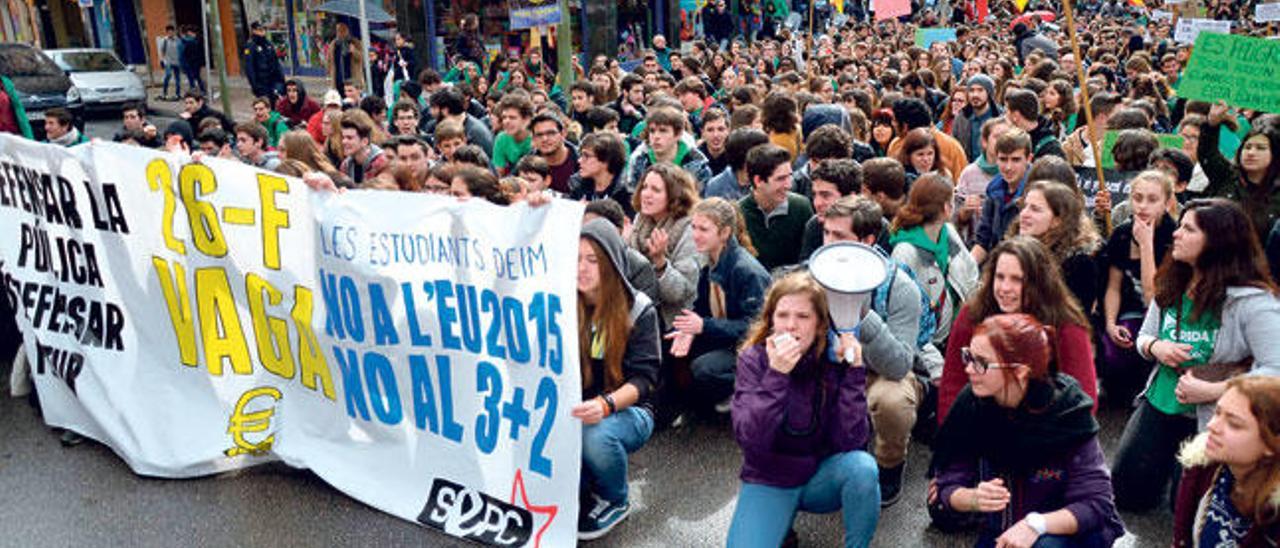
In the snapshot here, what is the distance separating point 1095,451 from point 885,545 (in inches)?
47.4

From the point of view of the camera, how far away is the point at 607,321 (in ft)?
14.4

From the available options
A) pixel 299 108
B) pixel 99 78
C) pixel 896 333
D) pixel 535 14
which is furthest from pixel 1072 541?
pixel 99 78

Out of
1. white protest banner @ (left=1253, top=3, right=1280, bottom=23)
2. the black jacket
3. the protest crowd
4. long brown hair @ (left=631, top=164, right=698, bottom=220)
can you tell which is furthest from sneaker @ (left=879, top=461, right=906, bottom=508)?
the black jacket

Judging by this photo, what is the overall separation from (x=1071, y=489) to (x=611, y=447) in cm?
173

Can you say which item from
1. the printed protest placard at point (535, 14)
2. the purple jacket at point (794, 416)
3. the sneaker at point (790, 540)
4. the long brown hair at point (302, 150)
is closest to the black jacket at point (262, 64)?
the printed protest placard at point (535, 14)

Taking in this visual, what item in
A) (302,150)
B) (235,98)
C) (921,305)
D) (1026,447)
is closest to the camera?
(1026,447)

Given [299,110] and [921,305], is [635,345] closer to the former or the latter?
[921,305]

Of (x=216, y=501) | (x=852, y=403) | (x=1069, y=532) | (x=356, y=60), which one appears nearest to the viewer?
(x=1069, y=532)

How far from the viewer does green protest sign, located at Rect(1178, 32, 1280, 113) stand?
6.14 m

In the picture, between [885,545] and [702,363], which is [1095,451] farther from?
[702,363]

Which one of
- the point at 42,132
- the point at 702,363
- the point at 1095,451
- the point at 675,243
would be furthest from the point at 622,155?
the point at 42,132

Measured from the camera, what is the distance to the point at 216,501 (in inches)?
191

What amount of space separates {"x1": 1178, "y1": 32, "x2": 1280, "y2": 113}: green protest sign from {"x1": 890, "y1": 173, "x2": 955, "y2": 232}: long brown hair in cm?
257

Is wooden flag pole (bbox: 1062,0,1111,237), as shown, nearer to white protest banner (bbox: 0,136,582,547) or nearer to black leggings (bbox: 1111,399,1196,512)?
black leggings (bbox: 1111,399,1196,512)
